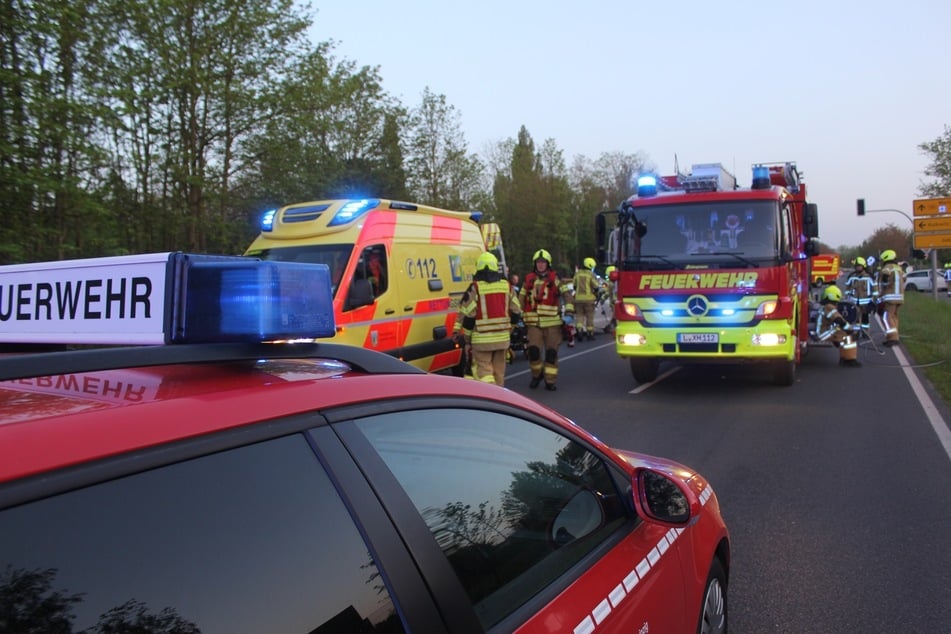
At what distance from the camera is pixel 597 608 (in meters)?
1.76

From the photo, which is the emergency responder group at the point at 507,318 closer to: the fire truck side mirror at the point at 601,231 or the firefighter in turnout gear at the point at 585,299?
the fire truck side mirror at the point at 601,231

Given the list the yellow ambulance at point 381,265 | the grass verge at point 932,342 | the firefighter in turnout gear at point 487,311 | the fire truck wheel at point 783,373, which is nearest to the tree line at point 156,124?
the yellow ambulance at point 381,265

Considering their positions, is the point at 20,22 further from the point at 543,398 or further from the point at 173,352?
the point at 173,352

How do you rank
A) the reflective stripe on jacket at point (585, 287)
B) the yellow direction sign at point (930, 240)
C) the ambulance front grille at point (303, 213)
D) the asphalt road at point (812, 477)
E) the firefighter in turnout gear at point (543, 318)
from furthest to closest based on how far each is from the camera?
the yellow direction sign at point (930, 240), the reflective stripe on jacket at point (585, 287), the firefighter in turnout gear at point (543, 318), the ambulance front grille at point (303, 213), the asphalt road at point (812, 477)

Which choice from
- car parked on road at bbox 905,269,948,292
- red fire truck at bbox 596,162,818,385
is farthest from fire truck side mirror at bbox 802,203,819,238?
car parked on road at bbox 905,269,948,292

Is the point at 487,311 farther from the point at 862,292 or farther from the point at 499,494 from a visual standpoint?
the point at 862,292

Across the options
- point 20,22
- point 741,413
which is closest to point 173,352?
point 741,413

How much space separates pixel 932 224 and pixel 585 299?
1507 centimetres

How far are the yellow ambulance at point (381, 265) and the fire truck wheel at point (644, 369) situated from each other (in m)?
2.68

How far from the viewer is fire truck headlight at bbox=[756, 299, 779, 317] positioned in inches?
342

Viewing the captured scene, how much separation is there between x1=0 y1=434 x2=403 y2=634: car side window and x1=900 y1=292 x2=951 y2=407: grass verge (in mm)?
9240

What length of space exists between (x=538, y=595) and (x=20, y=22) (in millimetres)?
11427

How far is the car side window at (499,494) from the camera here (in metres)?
1.53

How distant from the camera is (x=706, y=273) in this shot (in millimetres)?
8938
